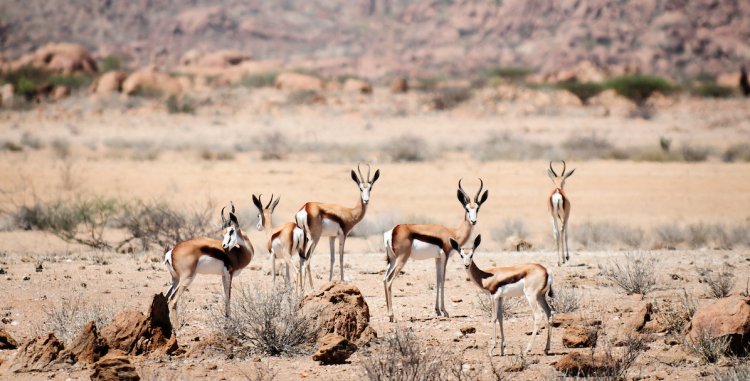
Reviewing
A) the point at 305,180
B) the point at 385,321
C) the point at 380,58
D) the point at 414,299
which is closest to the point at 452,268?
the point at 414,299

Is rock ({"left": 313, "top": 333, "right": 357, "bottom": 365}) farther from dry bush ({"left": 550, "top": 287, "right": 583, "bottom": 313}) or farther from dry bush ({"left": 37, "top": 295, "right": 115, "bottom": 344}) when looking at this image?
dry bush ({"left": 550, "top": 287, "right": 583, "bottom": 313})

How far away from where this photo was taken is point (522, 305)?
11.2 metres

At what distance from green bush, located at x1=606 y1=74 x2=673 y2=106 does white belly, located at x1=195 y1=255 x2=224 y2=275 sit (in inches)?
1909

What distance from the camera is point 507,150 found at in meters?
31.8

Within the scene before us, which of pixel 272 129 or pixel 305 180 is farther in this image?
pixel 272 129

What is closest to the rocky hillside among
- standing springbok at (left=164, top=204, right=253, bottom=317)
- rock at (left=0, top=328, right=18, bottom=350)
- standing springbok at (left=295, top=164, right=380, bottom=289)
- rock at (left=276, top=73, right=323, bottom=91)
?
rock at (left=276, top=73, right=323, bottom=91)

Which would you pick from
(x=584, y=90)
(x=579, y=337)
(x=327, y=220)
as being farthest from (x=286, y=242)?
(x=584, y=90)

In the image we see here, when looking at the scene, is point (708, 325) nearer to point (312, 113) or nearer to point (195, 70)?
point (312, 113)

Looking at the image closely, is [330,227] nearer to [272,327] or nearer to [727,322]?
[272,327]

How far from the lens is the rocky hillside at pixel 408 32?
9100 cm

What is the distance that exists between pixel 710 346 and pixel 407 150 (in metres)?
22.5

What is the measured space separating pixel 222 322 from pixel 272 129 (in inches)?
1225

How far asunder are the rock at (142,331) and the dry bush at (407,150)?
2148cm

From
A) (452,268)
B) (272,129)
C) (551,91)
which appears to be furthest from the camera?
(551,91)
